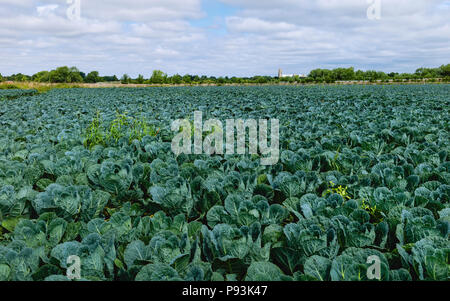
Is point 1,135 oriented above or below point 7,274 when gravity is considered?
above

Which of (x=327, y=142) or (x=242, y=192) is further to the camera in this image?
(x=327, y=142)

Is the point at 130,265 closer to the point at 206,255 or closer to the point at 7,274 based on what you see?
the point at 206,255

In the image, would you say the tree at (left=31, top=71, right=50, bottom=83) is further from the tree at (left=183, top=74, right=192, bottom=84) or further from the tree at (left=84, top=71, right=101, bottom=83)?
the tree at (left=183, top=74, right=192, bottom=84)

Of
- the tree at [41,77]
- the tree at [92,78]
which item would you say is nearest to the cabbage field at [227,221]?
the tree at [41,77]

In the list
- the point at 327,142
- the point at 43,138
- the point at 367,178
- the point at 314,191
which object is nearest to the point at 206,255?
the point at 314,191

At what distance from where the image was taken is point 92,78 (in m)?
78.0

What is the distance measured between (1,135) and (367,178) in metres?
6.46

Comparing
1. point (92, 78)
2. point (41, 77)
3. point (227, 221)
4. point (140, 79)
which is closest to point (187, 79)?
point (140, 79)

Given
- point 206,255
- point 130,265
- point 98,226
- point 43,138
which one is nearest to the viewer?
point 130,265

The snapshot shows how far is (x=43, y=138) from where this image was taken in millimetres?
5520

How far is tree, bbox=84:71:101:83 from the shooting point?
77.7 meters

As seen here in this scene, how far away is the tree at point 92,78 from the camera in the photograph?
77.7 m

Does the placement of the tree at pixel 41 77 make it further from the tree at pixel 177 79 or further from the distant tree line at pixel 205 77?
the tree at pixel 177 79
